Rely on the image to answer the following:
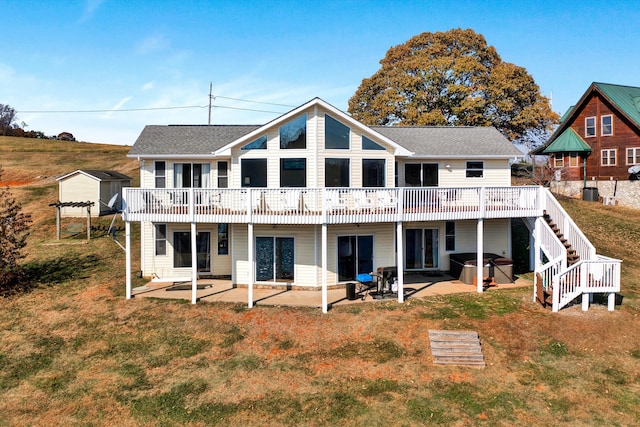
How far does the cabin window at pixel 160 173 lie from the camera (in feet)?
59.3

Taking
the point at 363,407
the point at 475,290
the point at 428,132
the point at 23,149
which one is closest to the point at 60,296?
the point at 363,407

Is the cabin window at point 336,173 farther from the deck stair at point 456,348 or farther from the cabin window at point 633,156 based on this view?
the cabin window at point 633,156

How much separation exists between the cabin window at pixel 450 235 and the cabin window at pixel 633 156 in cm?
1995

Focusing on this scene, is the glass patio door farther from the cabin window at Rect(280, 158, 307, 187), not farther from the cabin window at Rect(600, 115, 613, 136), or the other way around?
the cabin window at Rect(600, 115, 613, 136)

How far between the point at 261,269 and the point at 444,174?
10.1 metres

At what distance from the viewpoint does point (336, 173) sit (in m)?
16.3

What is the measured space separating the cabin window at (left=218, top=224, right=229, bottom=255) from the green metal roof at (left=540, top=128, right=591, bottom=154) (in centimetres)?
2885

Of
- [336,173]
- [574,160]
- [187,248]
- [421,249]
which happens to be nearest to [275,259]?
[336,173]

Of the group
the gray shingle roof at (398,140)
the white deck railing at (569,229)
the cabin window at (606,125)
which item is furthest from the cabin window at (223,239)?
the cabin window at (606,125)

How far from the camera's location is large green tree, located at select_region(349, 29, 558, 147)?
3547 centimetres

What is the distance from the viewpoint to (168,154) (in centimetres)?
1747

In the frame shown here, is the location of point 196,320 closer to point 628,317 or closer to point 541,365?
point 541,365

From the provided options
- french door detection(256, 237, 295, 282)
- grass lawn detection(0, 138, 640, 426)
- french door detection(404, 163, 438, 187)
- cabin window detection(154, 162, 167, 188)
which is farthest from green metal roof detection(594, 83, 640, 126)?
cabin window detection(154, 162, 167, 188)

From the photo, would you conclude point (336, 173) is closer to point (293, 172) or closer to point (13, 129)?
point (293, 172)
